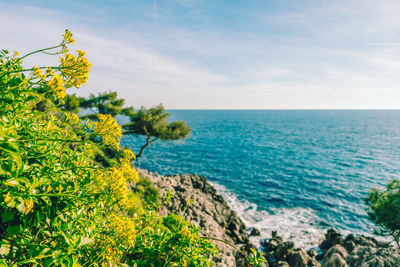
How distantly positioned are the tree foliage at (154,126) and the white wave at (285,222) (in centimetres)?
1199

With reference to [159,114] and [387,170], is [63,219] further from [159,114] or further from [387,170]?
[387,170]

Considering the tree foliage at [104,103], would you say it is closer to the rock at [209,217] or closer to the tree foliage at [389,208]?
the rock at [209,217]

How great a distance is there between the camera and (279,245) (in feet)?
57.9

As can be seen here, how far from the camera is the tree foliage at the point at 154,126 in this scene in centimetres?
2444

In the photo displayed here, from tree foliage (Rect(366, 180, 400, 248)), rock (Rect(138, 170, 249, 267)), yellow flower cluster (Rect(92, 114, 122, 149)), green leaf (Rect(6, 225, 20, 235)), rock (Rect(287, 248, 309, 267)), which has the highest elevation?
yellow flower cluster (Rect(92, 114, 122, 149))

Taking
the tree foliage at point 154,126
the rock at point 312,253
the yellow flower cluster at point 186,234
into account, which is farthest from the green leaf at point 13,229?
the tree foliage at point 154,126

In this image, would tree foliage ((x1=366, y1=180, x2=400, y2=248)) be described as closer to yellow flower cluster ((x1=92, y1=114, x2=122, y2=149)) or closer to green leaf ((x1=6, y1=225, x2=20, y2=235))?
yellow flower cluster ((x1=92, y1=114, x2=122, y2=149))

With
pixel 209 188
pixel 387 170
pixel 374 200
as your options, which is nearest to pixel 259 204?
pixel 209 188

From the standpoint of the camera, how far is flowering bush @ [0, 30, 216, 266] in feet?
5.73

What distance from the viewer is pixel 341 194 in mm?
32000

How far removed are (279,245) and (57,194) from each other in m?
20.1

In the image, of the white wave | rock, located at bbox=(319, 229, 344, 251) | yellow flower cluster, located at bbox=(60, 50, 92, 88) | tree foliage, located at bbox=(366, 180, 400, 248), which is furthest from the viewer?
the white wave

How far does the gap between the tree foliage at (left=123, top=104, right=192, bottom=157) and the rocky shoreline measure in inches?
220

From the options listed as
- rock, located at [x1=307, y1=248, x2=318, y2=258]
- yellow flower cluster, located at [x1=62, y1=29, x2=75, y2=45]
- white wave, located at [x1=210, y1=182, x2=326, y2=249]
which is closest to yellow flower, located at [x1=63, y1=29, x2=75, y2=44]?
yellow flower cluster, located at [x1=62, y1=29, x2=75, y2=45]
